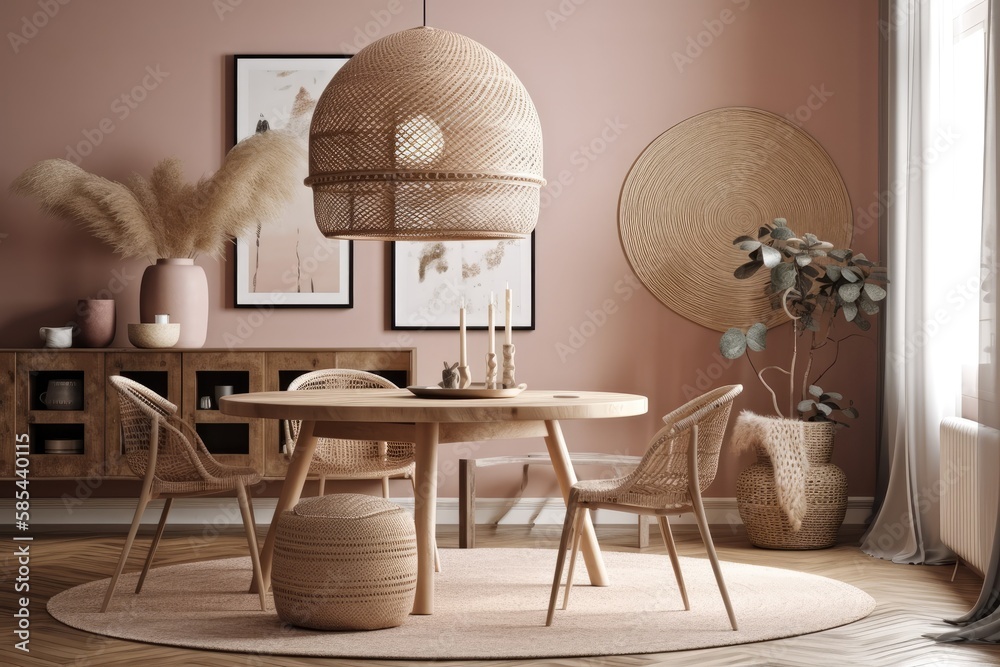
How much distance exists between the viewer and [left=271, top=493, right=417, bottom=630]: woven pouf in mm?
3127

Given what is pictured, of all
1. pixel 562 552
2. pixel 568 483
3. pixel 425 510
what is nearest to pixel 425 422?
pixel 425 510

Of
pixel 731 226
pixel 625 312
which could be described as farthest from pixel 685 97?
pixel 625 312

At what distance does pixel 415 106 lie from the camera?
124 inches

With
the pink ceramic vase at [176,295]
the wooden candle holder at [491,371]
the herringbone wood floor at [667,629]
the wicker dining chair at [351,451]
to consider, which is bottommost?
the herringbone wood floor at [667,629]

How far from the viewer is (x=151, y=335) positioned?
492 cm

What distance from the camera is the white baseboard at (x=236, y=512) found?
526 centimetres

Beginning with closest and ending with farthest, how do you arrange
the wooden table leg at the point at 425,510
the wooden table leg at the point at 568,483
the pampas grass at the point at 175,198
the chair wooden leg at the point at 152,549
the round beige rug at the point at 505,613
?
the round beige rug at the point at 505,613, the wooden table leg at the point at 425,510, the chair wooden leg at the point at 152,549, the wooden table leg at the point at 568,483, the pampas grass at the point at 175,198

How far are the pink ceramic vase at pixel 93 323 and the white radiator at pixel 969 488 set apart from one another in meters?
3.78

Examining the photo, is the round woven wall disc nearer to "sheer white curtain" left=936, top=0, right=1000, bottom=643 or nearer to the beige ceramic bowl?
"sheer white curtain" left=936, top=0, right=1000, bottom=643

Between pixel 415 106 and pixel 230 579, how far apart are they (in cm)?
195

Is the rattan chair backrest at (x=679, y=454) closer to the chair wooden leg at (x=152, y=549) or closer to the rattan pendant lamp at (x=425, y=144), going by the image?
the rattan pendant lamp at (x=425, y=144)

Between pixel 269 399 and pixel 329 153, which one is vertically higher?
pixel 329 153

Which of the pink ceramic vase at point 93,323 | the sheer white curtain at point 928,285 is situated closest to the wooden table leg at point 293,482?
the pink ceramic vase at point 93,323

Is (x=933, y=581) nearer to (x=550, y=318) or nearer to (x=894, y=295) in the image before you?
(x=894, y=295)
